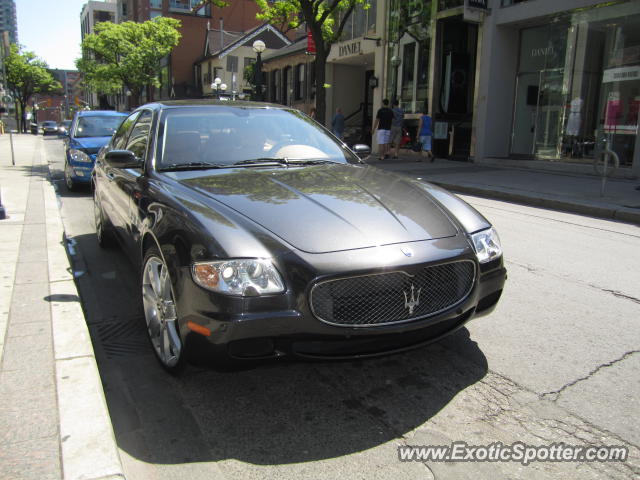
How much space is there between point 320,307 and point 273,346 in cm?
28

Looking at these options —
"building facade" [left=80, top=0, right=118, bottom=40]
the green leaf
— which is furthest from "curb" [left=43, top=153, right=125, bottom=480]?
"building facade" [left=80, top=0, right=118, bottom=40]

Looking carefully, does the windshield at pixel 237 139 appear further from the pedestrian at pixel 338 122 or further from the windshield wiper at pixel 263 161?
the pedestrian at pixel 338 122

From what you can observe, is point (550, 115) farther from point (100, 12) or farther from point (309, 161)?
point (100, 12)

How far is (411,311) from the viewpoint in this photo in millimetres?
2658

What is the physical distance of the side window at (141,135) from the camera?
4.10 meters

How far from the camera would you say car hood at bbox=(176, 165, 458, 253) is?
8.88ft

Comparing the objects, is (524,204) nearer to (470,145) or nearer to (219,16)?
(470,145)

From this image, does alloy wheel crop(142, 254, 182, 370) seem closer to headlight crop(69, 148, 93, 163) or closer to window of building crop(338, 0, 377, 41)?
headlight crop(69, 148, 93, 163)

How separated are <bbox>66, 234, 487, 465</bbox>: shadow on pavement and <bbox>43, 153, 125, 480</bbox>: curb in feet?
0.77

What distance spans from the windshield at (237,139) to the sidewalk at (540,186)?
651 centimetres

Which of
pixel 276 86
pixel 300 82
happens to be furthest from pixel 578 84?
pixel 276 86

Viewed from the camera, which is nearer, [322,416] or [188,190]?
[322,416]

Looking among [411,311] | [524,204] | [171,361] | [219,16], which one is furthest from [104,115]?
[219,16]

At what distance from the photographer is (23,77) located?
2763 inches
